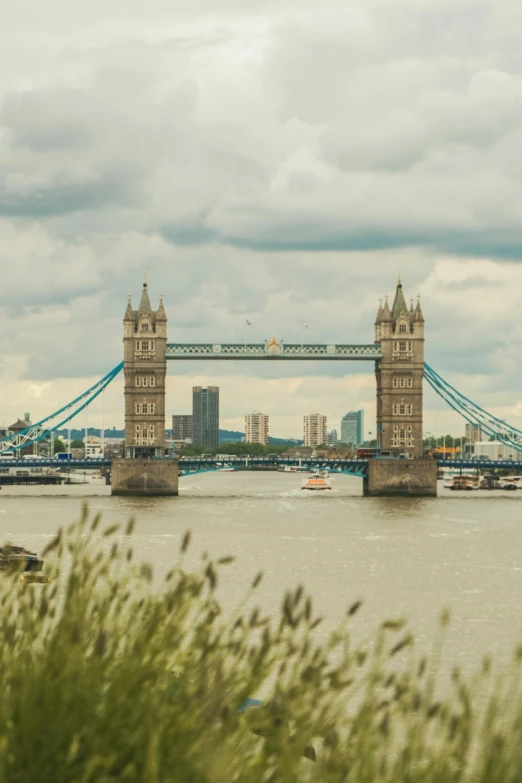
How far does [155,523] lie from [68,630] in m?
65.4

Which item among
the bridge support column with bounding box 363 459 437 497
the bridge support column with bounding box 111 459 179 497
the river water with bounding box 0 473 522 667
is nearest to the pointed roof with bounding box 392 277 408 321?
the bridge support column with bounding box 363 459 437 497

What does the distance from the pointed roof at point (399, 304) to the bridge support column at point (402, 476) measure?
14968mm

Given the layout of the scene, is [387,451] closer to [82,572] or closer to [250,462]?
[250,462]

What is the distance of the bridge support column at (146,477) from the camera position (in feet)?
345

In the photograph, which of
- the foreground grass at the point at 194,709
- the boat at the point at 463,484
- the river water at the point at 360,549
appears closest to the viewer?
the foreground grass at the point at 194,709

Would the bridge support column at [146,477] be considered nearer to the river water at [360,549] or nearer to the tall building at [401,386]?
the river water at [360,549]

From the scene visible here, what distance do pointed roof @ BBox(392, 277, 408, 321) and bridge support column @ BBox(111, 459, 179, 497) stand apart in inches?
1028

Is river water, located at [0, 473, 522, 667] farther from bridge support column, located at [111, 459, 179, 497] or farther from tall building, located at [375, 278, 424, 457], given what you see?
tall building, located at [375, 278, 424, 457]

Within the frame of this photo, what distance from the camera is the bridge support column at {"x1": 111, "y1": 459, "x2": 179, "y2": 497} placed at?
4144 inches

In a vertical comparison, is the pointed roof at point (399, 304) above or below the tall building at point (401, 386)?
above

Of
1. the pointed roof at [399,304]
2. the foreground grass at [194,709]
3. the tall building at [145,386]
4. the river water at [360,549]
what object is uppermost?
the pointed roof at [399,304]

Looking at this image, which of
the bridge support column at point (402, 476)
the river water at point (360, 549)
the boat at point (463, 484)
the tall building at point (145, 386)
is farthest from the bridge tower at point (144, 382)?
the boat at point (463, 484)

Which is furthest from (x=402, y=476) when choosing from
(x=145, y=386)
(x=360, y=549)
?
(x=360, y=549)

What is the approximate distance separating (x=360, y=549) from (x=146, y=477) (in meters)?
49.7
